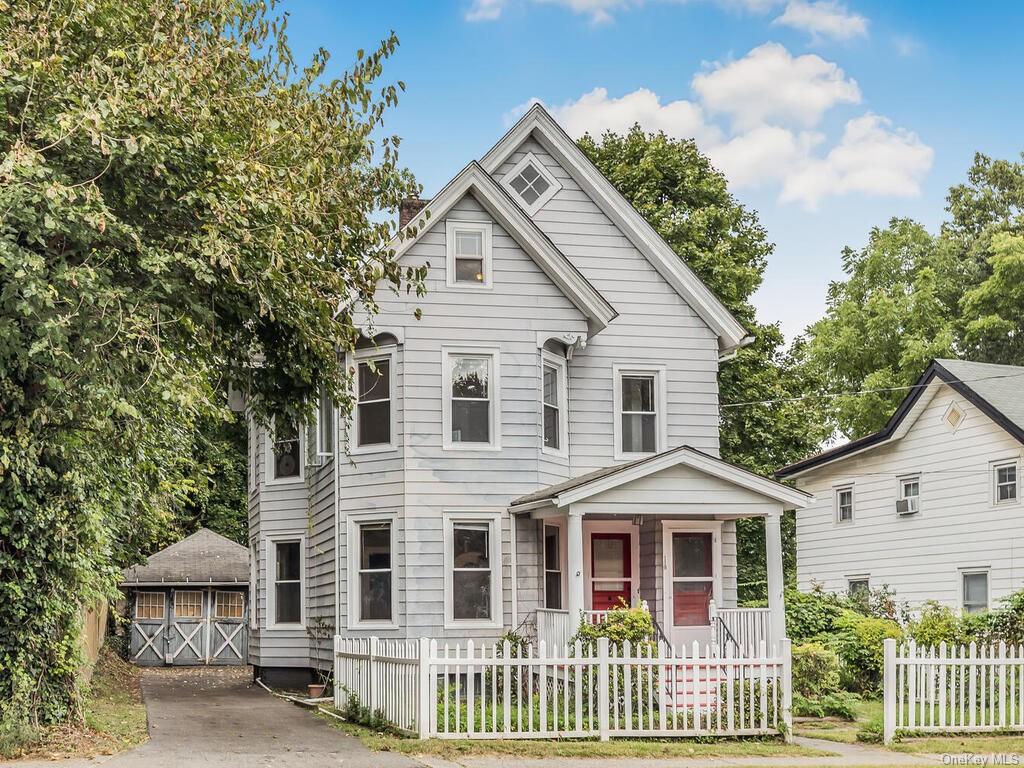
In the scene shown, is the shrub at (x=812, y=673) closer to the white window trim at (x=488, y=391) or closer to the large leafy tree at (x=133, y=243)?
the white window trim at (x=488, y=391)

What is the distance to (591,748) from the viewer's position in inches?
542

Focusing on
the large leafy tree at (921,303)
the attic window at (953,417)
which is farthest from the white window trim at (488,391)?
the large leafy tree at (921,303)

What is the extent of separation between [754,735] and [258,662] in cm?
1229

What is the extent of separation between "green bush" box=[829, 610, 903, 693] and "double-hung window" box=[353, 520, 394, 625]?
7800 mm

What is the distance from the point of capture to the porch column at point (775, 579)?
18.2 metres

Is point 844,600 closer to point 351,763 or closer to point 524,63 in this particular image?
point 524,63

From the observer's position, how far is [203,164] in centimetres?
1316

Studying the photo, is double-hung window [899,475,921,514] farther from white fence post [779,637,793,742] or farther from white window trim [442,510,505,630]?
white fence post [779,637,793,742]

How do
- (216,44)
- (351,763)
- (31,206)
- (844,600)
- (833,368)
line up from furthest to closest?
(833,368), (844,600), (216,44), (351,763), (31,206)

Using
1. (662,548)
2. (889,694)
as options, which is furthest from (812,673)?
(889,694)

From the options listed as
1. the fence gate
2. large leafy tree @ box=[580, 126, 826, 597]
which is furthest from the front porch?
the fence gate

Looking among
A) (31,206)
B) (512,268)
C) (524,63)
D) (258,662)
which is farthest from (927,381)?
(31,206)

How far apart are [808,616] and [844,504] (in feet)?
22.7

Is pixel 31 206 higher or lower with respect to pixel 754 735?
higher
